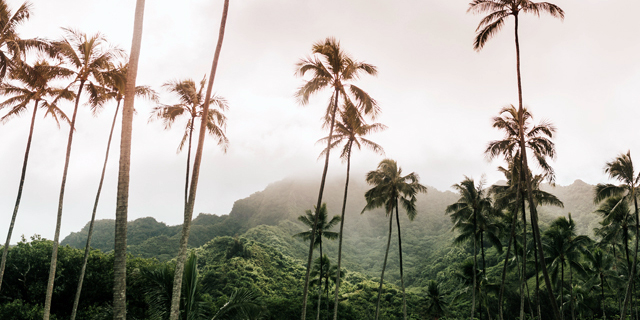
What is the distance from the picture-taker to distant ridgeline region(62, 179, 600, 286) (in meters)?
73.4

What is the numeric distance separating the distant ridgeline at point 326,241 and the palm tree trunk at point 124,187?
5965 centimetres

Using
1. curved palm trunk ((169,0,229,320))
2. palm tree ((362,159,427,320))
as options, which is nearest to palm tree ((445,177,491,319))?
palm tree ((362,159,427,320))

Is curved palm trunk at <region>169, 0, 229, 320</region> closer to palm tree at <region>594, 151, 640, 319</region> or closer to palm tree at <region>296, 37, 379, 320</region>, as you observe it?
palm tree at <region>296, 37, 379, 320</region>

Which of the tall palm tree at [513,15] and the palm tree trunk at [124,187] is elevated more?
the tall palm tree at [513,15]

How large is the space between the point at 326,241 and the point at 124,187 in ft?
298

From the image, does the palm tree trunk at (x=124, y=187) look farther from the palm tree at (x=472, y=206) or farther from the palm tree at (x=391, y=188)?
the palm tree at (x=472, y=206)

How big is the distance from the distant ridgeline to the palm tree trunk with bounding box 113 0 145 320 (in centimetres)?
5965

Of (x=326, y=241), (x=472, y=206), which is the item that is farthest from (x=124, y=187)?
(x=326, y=241)

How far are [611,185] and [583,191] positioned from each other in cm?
11070

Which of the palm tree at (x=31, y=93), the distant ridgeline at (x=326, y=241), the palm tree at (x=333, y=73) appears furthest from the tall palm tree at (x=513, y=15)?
the distant ridgeline at (x=326, y=241)

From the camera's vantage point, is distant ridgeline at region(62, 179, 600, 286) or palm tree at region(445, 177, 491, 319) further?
distant ridgeline at region(62, 179, 600, 286)

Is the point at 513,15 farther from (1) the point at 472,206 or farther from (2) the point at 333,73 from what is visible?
(1) the point at 472,206

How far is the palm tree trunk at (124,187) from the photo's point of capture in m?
6.43

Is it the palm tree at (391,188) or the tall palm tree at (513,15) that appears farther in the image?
the palm tree at (391,188)
